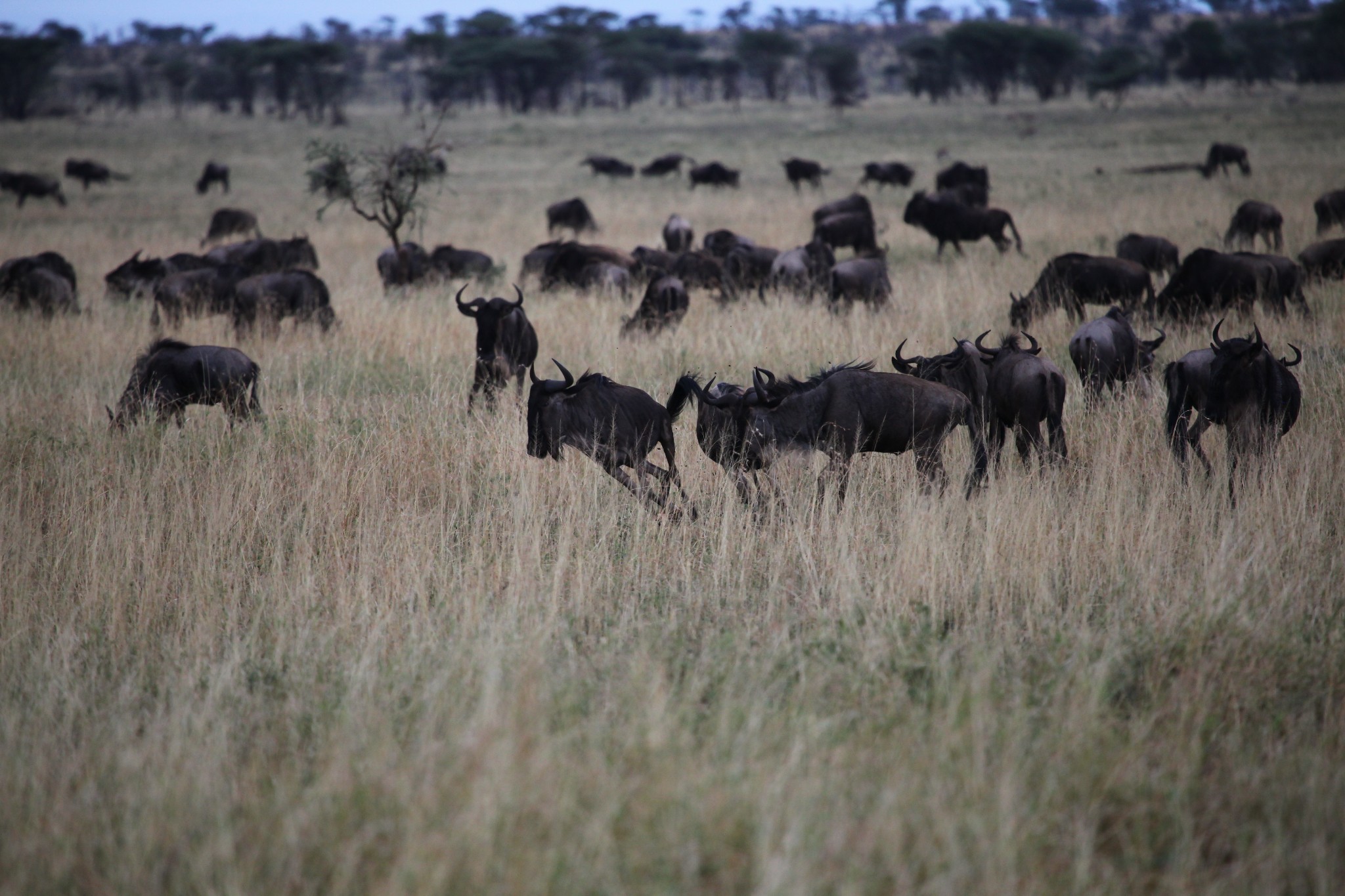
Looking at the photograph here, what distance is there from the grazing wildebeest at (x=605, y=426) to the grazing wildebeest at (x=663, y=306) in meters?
5.01

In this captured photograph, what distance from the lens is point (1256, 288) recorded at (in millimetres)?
10594

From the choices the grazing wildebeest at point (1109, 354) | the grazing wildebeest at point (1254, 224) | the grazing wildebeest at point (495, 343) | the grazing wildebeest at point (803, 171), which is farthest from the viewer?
the grazing wildebeest at point (803, 171)

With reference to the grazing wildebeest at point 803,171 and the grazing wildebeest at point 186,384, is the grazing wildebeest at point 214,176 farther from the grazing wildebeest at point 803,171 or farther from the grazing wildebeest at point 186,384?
the grazing wildebeest at point 186,384

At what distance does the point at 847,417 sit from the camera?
604cm

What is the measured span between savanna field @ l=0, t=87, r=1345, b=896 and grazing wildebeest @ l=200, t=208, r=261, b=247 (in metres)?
13.0

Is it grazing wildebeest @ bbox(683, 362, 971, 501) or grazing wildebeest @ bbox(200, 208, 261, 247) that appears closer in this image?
grazing wildebeest @ bbox(683, 362, 971, 501)

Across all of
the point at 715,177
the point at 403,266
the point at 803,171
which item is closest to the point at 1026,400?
the point at 403,266

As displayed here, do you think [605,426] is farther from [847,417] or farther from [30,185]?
[30,185]

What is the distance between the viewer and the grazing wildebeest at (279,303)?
1173 cm

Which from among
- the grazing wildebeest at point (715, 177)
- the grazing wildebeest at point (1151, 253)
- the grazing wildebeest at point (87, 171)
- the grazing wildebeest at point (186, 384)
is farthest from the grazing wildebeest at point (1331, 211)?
the grazing wildebeest at point (87, 171)

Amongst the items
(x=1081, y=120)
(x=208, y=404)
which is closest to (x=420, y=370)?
(x=208, y=404)

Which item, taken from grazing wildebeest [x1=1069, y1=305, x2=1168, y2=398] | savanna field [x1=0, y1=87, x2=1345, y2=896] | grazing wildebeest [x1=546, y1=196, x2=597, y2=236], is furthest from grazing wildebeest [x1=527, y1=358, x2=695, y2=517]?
grazing wildebeest [x1=546, y1=196, x2=597, y2=236]

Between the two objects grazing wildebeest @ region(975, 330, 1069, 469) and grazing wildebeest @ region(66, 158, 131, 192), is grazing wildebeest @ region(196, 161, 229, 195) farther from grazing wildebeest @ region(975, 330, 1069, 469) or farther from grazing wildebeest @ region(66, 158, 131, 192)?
grazing wildebeest @ region(975, 330, 1069, 469)

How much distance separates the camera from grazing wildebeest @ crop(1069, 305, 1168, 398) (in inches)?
308
